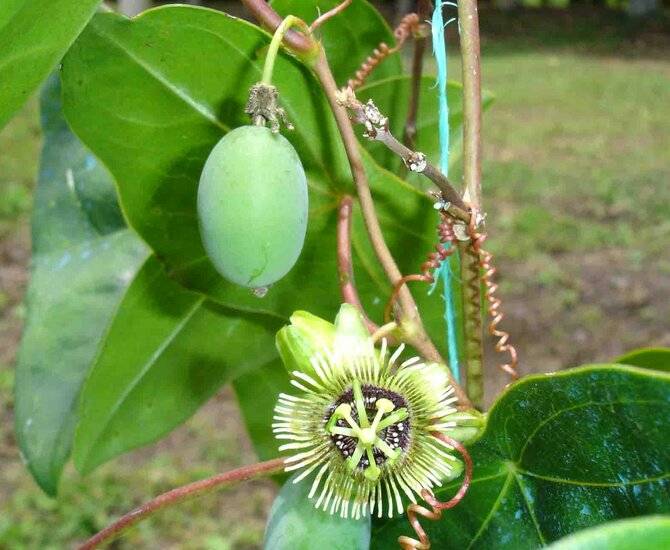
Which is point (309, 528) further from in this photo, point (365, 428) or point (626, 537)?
point (626, 537)

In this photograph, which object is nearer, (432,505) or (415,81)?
(432,505)

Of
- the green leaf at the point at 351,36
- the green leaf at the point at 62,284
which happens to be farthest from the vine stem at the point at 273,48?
the green leaf at the point at 62,284

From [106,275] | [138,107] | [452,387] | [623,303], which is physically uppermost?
[138,107]

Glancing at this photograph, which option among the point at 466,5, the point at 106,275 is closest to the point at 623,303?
the point at 106,275

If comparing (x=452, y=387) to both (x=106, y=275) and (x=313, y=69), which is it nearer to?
(x=313, y=69)

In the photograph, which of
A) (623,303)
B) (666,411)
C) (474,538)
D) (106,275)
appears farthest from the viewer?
(623,303)

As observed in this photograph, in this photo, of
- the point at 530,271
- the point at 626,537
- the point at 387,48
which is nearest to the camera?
the point at 626,537

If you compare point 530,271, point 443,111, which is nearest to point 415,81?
point 443,111

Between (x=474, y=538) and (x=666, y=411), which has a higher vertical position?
(x=666, y=411)
